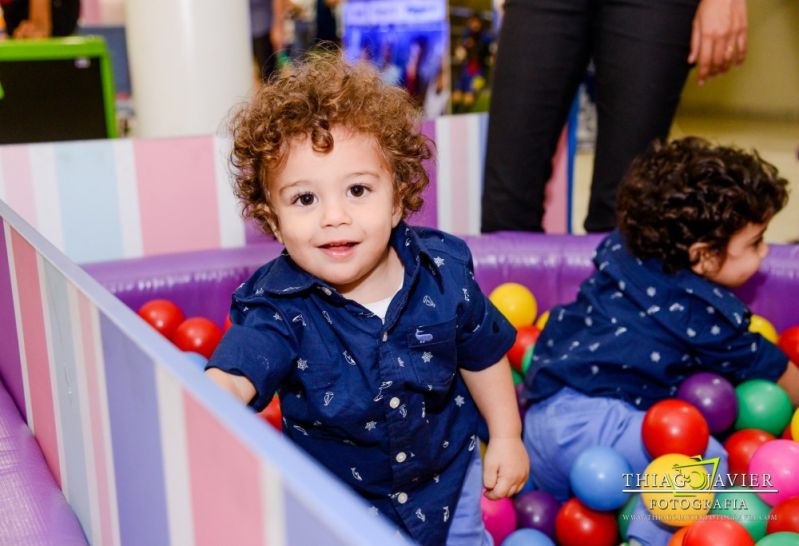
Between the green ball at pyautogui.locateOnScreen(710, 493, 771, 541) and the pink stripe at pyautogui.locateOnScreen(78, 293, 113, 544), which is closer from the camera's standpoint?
the pink stripe at pyautogui.locateOnScreen(78, 293, 113, 544)

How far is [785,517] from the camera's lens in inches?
44.6

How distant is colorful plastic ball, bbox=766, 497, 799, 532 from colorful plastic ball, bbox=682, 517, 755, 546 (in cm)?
10

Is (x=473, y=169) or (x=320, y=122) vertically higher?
(x=320, y=122)

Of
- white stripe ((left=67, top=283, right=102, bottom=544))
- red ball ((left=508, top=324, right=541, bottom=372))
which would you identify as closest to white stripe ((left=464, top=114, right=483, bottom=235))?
red ball ((left=508, top=324, right=541, bottom=372))

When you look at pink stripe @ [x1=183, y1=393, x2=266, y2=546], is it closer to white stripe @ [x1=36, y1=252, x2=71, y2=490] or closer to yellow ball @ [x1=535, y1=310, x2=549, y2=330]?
white stripe @ [x1=36, y1=252, x2=71, y2=490]

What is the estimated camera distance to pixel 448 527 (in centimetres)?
102

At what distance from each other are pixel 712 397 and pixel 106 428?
939 millimetres

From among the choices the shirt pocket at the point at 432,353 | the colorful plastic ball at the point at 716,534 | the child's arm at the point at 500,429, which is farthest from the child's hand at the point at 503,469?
the colorful plastic ball at the point at 716,534

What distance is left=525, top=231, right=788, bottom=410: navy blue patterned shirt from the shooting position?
4.27ft

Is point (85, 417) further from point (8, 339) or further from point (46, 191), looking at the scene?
point (46, 191)

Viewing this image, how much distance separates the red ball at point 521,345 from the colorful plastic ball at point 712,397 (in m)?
0.34

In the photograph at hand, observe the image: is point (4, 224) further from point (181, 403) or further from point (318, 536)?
point (318, 536)

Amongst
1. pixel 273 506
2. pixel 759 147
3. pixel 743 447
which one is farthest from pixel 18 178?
pixel 759 147

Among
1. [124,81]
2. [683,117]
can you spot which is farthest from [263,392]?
[683,117]
